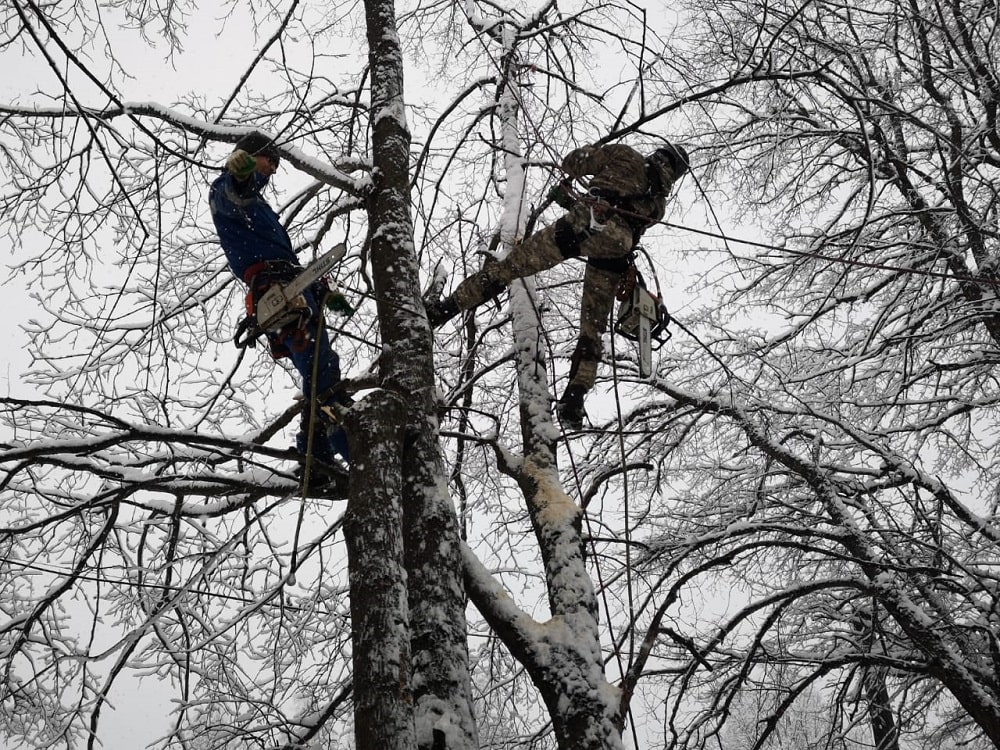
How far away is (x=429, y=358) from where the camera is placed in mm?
3002

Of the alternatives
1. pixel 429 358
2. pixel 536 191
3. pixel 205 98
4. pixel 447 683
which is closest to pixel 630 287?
pixel 429 358

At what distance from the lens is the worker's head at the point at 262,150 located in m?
3.36

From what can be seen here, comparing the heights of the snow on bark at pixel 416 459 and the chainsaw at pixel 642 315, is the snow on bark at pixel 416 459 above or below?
below

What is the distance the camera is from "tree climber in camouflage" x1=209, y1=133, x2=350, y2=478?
3.48 metres

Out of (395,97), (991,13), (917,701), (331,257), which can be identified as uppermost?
(991,13)

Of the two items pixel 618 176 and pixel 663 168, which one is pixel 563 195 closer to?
pixel 618 176

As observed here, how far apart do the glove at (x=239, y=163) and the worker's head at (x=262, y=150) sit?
0.17ft

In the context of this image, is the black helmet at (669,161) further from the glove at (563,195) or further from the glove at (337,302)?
the glove at (337,302)

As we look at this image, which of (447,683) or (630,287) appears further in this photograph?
(630,287)

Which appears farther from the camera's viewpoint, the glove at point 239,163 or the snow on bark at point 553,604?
the glove at point 239,163

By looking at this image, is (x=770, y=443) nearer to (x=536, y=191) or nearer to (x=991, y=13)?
(x=536, y=191)

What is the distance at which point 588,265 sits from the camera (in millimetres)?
4125

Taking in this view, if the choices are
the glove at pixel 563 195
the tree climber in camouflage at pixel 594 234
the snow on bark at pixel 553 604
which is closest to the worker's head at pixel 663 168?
the tree climber in camouflage at pixel 594 234

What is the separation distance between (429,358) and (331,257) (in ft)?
1.94
